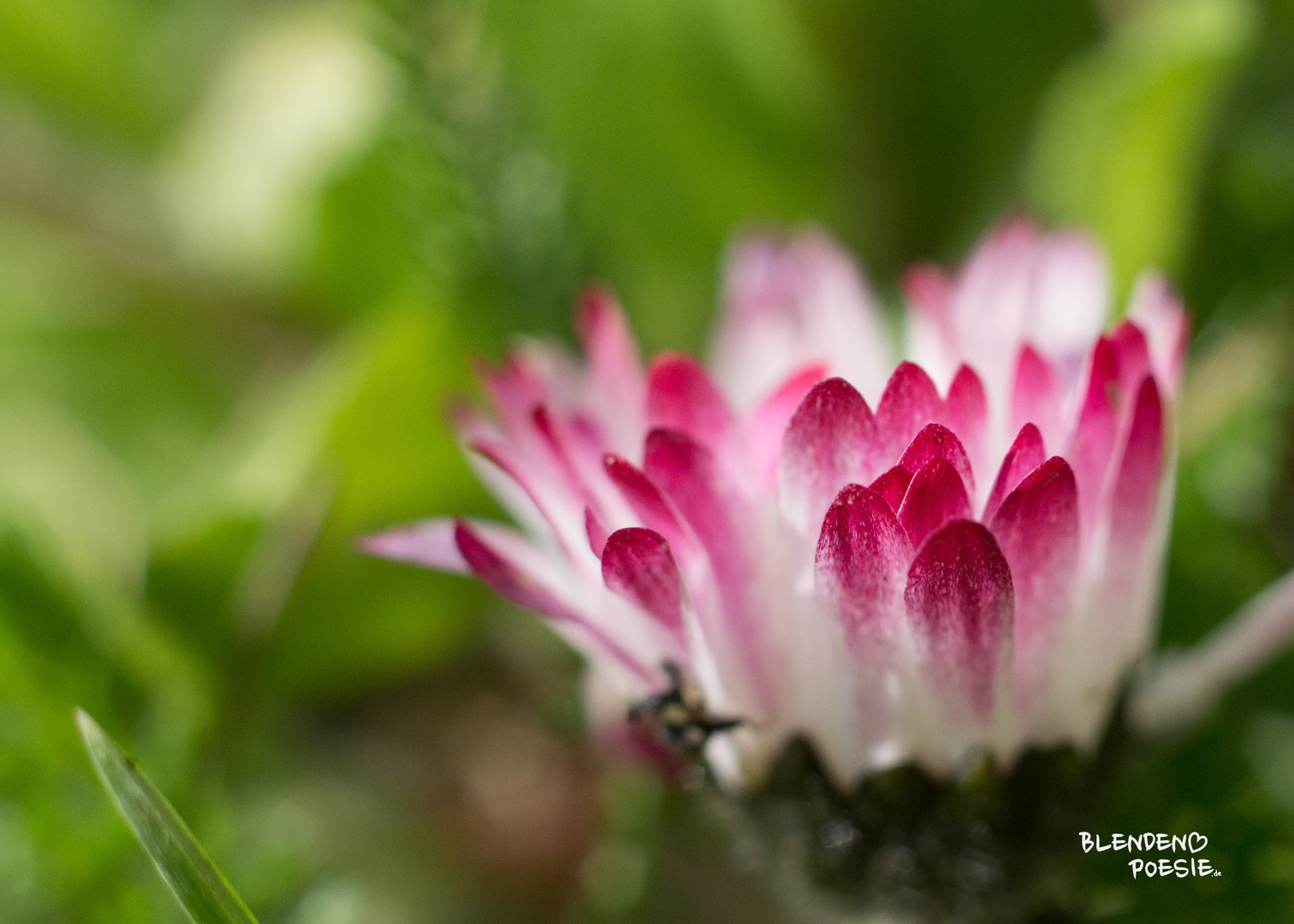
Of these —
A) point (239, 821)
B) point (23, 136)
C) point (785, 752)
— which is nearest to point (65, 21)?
point (23, 136)

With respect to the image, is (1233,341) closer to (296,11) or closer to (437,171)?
(437,171)

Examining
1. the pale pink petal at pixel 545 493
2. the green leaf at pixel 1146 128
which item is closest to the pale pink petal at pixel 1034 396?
the pale pink petal at pixel 545 493

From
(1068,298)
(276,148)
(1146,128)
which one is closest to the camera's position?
(1068,298)

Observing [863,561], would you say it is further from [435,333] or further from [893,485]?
[435,333]

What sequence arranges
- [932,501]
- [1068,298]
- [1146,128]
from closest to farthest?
[932,501] → [1068,298] → [1146,128]

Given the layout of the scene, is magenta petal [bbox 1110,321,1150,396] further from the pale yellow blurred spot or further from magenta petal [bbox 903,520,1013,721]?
the pale yellow blurred spot

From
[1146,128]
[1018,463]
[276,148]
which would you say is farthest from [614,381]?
[276,148]

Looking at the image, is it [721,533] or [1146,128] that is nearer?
[721,533]
